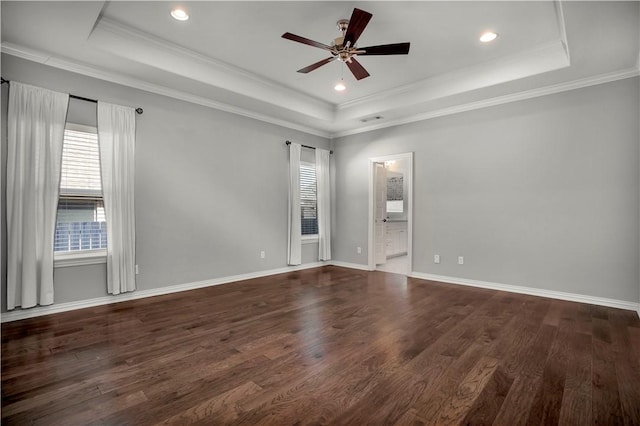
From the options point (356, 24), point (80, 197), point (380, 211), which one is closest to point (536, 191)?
point (380, 211)

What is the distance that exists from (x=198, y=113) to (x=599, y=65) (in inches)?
206

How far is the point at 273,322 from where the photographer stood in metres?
3.39

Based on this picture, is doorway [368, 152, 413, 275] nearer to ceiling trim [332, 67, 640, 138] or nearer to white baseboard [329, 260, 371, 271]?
white baseboard [329, 260, 371, 271]

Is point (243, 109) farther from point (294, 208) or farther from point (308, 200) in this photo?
point (308, 200)

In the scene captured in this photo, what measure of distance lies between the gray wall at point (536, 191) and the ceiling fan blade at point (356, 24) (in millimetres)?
2912

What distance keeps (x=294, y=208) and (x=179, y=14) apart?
3.65m

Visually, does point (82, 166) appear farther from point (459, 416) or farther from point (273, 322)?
point (459, 416)

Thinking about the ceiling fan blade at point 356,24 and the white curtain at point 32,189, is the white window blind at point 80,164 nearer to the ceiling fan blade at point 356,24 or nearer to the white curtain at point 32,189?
the white curtain at point 32,189

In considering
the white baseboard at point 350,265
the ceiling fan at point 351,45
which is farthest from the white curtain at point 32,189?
the white baseboard at point 350,265

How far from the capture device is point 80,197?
3.84 m

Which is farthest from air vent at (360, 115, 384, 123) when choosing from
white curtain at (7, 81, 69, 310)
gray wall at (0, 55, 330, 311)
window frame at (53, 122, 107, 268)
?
white curtain at (7, 81, 69, 310)

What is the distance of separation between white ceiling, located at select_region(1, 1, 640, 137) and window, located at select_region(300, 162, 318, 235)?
156 cm

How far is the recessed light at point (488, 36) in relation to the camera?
3.52 meters

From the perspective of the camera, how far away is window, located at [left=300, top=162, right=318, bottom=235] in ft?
21.4
